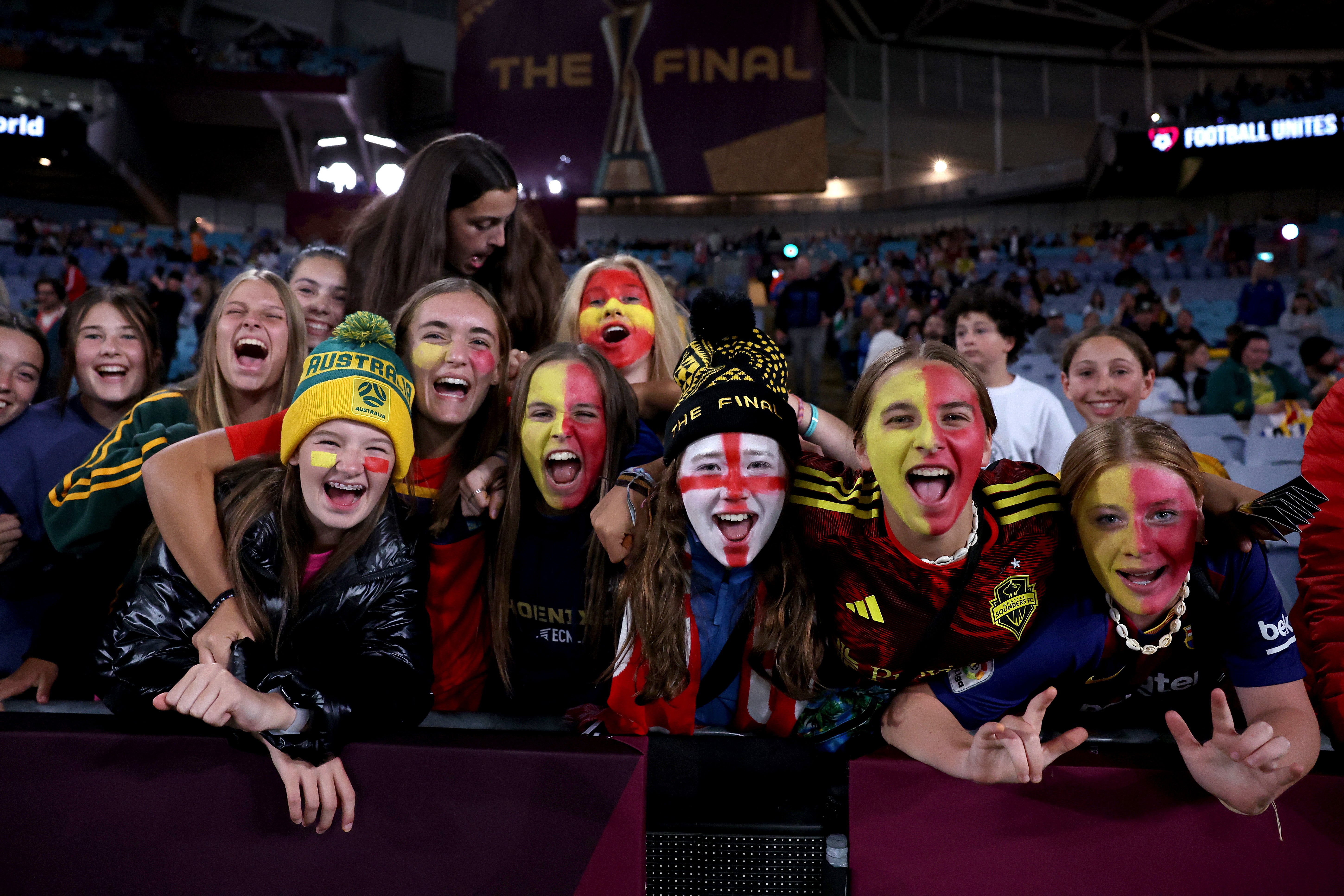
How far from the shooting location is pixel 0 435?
2.61 metres

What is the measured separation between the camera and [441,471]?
7.75 feet

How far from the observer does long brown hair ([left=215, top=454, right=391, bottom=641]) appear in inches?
76.1

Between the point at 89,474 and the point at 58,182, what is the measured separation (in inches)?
964

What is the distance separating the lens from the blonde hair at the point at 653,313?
285 centimetres

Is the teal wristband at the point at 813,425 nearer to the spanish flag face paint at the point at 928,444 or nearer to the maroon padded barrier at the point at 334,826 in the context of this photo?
the spanish flag face paint at the point at 928,444

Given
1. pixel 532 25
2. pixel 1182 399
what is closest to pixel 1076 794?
pixel 1182 399

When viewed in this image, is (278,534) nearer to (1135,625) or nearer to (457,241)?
(457,241)

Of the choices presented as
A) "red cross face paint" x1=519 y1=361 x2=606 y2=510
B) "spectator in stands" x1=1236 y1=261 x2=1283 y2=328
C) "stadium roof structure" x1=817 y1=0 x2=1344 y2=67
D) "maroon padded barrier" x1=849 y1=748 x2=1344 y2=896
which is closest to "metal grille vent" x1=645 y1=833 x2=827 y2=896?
"maroon padded barrier" x1=849 y1=748 x2=1344 y2=896

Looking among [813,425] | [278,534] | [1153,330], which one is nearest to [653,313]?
[813,425]

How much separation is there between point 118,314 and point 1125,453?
2.80 m

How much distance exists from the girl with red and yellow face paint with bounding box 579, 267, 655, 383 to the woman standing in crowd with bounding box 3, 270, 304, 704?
847 mm

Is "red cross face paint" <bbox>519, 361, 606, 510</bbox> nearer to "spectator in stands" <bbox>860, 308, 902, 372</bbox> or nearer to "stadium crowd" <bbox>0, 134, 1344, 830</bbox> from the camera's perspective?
"stadium crowd" <bbox>0, 134, 1344, 830</bbox>

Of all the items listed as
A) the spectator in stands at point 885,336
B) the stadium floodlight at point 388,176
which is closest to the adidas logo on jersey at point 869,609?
the stadium floodlight at point 388,176

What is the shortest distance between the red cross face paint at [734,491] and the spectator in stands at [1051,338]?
8809mm
